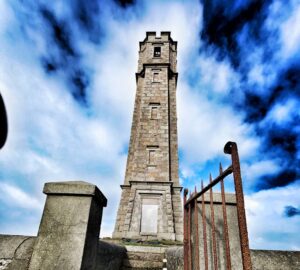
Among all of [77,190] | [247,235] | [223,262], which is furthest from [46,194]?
[223,262]

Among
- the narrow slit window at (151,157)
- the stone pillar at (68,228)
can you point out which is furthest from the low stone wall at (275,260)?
the narrow slit window at (151,157)

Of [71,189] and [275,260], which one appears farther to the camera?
[275,260]

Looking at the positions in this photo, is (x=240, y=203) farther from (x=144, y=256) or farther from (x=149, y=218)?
(x=149, y=218)

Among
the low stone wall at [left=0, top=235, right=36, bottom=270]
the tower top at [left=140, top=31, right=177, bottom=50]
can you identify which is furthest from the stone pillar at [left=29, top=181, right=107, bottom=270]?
the tower top at [left=140, top=31, right=177, bottom=50]

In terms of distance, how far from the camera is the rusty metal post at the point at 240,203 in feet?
4.67

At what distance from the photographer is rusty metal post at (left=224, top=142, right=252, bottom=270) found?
142 cm

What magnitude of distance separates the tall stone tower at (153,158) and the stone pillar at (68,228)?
24.5 ft

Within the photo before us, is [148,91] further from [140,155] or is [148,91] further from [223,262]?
[223,262]

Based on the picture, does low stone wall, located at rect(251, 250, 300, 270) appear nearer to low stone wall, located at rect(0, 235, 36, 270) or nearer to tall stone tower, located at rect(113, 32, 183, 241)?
low stone wall, located at rect(0, 235, 36, 270)

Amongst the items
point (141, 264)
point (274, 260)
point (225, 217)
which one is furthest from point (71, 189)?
point (141, 264)

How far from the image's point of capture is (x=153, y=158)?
37.1 feet

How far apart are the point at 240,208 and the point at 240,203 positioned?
37mm

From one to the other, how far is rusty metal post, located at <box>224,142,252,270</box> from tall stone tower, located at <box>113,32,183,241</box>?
8242mm

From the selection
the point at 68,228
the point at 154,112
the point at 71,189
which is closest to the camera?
the point at 68,228
